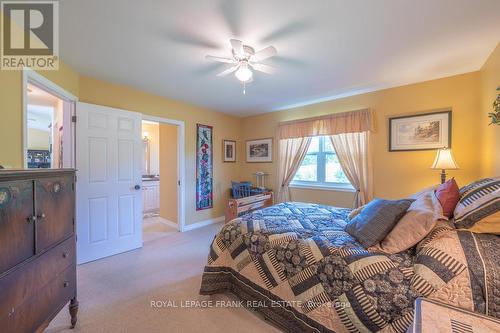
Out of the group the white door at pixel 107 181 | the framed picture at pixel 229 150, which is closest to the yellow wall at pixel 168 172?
the white door at pixel 107 181

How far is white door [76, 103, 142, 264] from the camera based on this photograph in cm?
261

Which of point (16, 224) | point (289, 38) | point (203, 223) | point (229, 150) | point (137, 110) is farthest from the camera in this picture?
point (229, 150)

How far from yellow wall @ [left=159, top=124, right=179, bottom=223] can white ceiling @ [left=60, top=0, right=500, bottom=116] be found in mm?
1383

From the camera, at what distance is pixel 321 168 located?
3895mm

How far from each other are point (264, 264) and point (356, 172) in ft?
8.16

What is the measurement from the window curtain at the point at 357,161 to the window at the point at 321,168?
18 cm

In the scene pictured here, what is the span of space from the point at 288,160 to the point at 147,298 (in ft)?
10.6

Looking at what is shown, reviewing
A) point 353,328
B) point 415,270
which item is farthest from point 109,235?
point 415,270

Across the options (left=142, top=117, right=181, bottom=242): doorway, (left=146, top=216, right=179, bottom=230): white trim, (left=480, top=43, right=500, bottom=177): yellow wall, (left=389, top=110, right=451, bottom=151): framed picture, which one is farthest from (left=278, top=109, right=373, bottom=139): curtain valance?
(left=146, top=216, right=179, bottom=230): white trim

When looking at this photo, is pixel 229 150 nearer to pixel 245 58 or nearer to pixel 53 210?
pixel 245 58

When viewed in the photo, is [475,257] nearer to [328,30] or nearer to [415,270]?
[415,270]

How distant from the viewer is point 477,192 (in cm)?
133

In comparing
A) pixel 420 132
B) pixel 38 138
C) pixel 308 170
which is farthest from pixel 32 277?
pixel 38 138

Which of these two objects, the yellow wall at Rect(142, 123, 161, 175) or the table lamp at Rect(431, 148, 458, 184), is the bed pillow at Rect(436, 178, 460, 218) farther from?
Answer: the yellow wall at Rect(142, 123, 161, 175)
